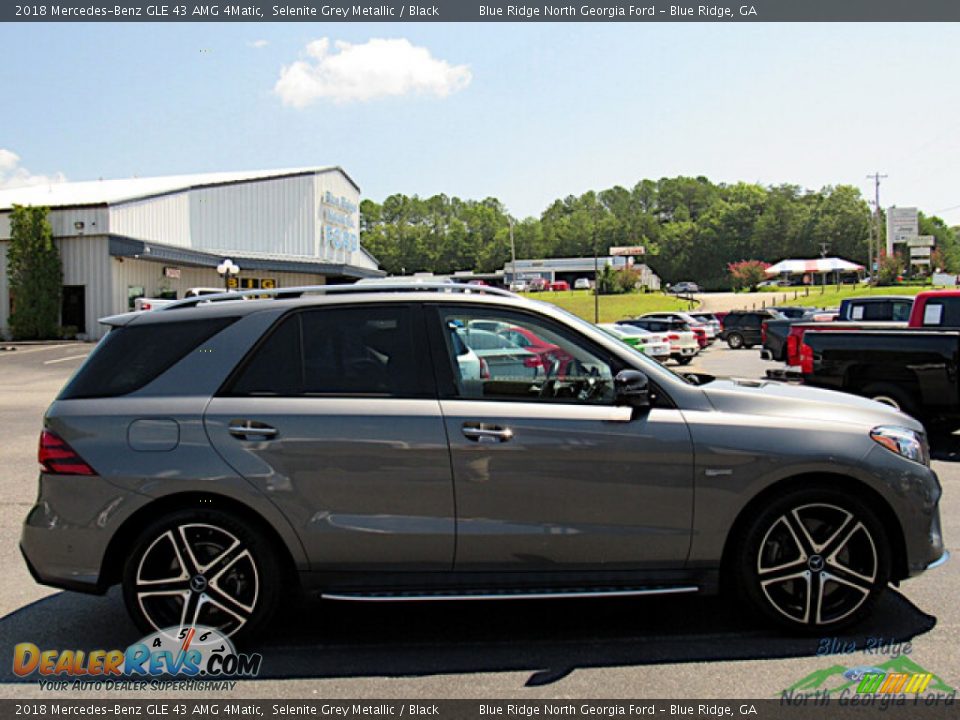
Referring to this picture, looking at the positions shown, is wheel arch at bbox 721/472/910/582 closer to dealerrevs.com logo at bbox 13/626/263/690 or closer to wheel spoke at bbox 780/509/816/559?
wheel spoke at bbox 780/509/816/559

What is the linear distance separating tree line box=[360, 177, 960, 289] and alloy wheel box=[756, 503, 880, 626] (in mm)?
132004

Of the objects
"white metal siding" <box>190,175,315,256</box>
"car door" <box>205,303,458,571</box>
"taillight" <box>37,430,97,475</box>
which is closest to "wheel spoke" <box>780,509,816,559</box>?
"car door" <box>205,303,458,571</box>

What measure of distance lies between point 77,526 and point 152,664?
30.7 inches

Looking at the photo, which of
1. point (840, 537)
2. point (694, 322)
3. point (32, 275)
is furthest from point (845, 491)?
point (32, 275)

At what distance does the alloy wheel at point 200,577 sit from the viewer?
4.05 metres

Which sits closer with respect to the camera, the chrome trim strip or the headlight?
the chrome trim strip

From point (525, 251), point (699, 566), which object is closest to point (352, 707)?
point (699, 566)

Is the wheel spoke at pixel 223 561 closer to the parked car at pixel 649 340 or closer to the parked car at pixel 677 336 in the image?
the parked car at pixel 649 340

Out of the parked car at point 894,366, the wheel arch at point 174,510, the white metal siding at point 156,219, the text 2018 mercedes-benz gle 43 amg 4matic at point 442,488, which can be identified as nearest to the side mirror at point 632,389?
the text 2018 mercedes-benz gle 43 amg 4matic at point 442,488

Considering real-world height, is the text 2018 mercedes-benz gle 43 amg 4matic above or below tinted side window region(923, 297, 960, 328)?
below

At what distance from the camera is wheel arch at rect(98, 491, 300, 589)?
160 inches

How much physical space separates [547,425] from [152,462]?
1957mm

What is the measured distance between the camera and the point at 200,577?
407 centimetres

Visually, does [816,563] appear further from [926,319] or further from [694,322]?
[694,322]
